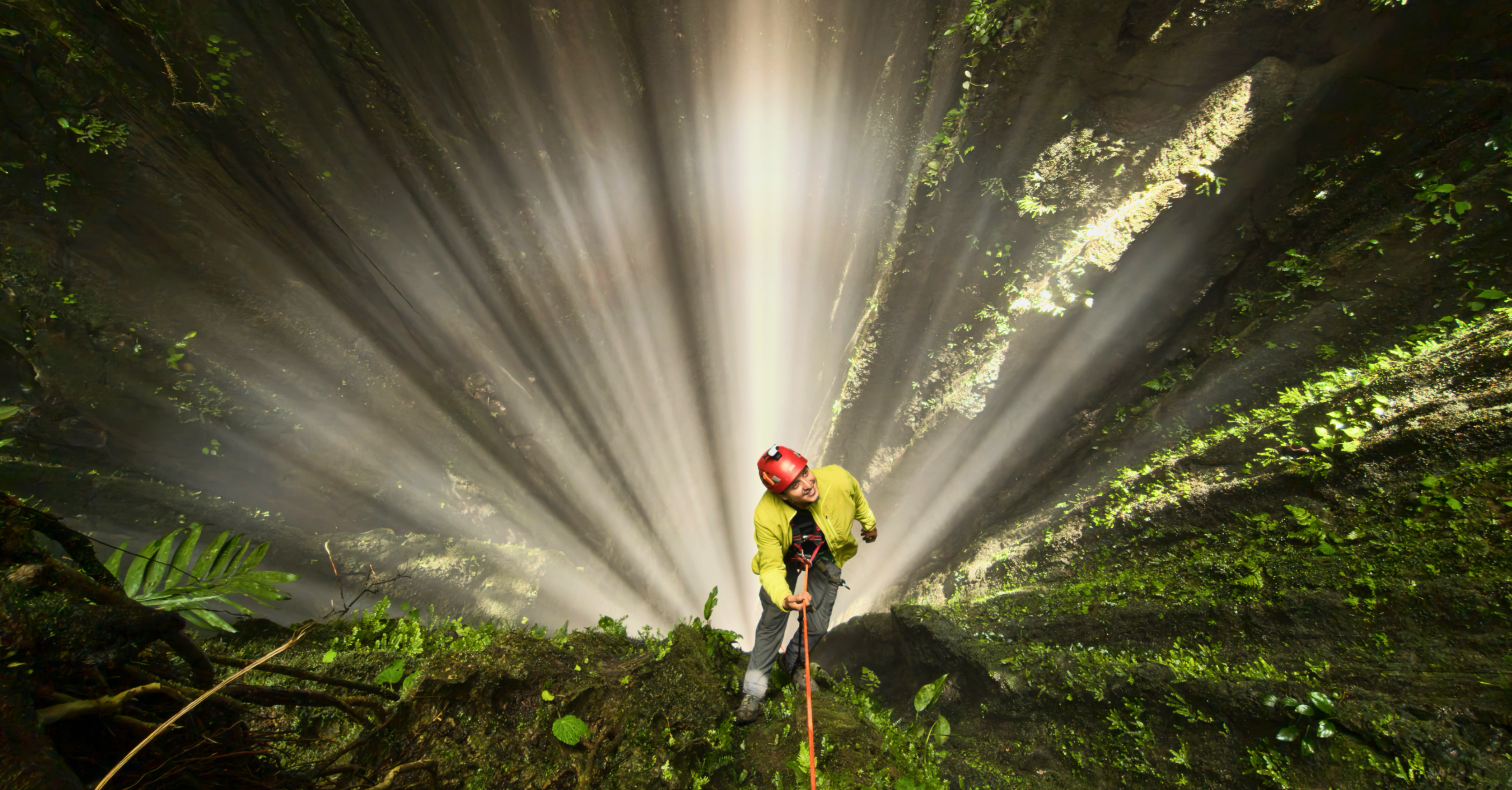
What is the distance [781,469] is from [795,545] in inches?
27.0

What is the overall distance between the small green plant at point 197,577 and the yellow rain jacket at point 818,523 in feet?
6.79

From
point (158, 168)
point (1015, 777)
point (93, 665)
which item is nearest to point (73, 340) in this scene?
point (158, 168)

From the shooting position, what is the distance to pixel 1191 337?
4.35 m

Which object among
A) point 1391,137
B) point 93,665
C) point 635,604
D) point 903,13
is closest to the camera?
point 93,665

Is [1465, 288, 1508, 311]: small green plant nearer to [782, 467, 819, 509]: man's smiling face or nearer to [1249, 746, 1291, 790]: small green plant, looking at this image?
[1249, 746, 1291, 790]: small green plant

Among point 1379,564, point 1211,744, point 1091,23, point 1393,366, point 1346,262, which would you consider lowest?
point 1211,744

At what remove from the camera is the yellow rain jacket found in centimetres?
276

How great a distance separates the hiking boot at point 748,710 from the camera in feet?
9.33

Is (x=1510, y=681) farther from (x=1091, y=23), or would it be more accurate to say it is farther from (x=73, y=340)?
(x=73, y=340)

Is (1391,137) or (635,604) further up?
(1391,137)

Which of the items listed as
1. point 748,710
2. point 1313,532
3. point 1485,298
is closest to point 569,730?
point 748,710

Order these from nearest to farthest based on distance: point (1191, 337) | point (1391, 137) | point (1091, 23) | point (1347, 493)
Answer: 1. point (1347, 493)
2. point (1391, 137)
3. point (1191, 337)
4. point (1091, 23)

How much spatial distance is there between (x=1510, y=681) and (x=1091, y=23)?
578cm

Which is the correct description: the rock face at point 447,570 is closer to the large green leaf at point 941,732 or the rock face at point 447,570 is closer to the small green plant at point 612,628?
the small green plant at point 612,628
